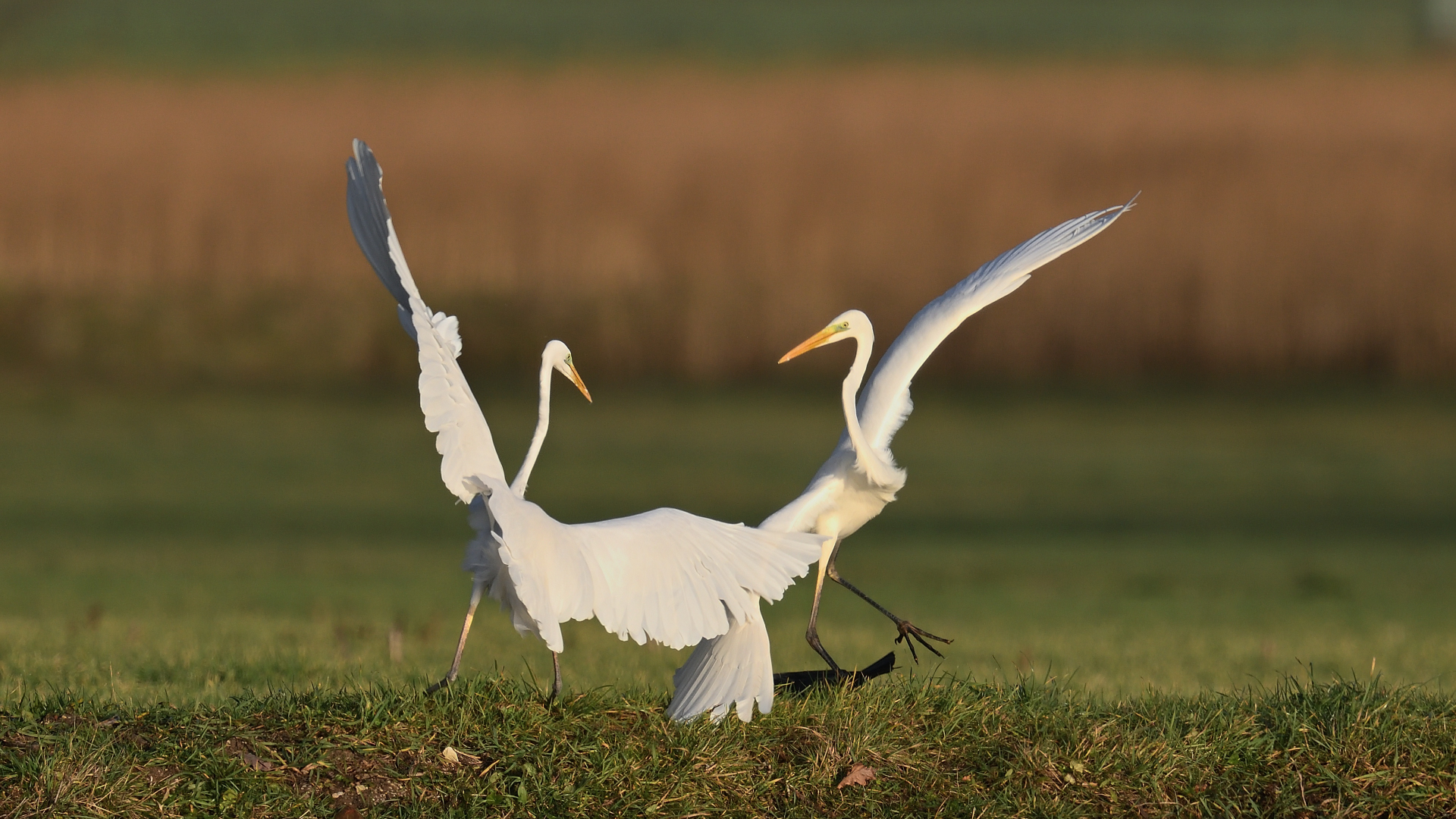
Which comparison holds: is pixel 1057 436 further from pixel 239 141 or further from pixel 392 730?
pixel 392 730

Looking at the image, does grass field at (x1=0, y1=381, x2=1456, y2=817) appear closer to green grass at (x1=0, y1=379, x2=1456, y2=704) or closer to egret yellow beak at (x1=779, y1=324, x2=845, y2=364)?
green grass at (x1=0, y1=379, x2=1456, y2=704)

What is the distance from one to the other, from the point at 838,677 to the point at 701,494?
11.9 meters

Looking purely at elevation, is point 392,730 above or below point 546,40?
below

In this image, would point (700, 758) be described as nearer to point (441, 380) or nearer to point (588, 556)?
point (588, 556)

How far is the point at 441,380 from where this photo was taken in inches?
212

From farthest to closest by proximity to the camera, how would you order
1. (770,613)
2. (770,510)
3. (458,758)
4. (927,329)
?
(770,510)
(770,613)
(927,329)
(458,758)

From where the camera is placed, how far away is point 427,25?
131ft

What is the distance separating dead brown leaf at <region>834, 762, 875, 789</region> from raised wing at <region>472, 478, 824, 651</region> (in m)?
0.55

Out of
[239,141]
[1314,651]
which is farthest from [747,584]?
[239,141]

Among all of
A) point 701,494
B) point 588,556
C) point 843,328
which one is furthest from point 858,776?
point 701,494

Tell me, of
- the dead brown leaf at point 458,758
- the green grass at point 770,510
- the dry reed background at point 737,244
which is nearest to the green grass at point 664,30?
the dry reed background at point 737,244

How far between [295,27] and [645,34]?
8.07 meters

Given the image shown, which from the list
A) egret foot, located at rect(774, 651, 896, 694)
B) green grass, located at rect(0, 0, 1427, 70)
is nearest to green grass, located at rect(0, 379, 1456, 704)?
egret foot, located at rect(774, 651, 896, 694)

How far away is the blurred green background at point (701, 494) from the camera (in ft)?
30.7
